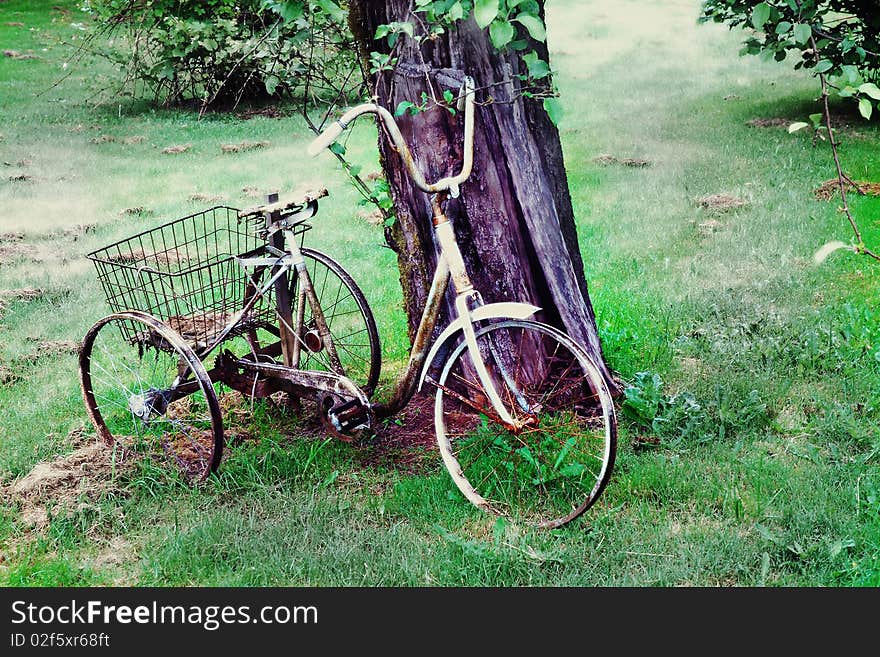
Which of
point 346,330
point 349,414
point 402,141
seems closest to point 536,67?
point 402,141

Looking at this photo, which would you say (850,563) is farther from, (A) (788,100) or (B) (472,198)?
(A) (788,100)

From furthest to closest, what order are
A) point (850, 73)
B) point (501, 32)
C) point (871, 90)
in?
point (850, 73) < point (501, 32) < point (871, 90)

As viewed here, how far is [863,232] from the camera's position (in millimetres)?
6758

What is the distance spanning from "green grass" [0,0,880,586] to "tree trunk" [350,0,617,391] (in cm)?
83

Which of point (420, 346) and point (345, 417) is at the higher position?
point (420, 346)

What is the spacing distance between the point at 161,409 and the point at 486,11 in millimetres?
2251

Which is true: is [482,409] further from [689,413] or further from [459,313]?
[689,413]

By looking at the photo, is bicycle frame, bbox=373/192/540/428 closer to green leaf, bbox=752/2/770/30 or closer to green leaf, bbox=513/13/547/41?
green leaf, bbox=513/13/547/41

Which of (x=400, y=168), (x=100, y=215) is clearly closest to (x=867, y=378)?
(x=400, y=168)

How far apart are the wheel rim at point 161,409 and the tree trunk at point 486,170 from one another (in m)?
1.18

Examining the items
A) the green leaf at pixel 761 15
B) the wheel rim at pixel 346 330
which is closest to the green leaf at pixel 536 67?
the green leaf at pixel 761 15

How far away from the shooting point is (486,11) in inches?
120

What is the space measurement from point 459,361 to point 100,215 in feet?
17.9

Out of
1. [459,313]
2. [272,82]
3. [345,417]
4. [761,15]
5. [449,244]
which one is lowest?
[345,417]
